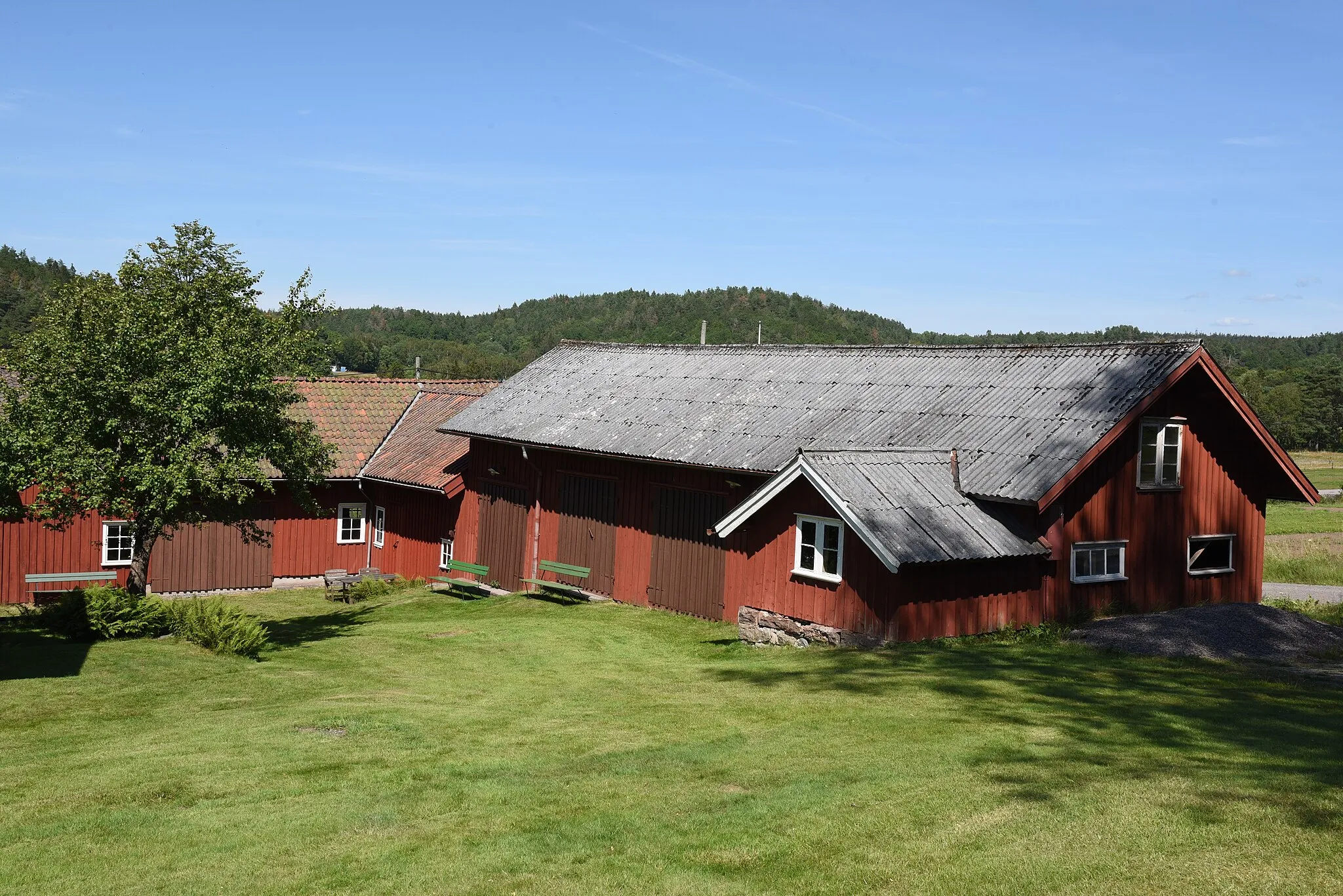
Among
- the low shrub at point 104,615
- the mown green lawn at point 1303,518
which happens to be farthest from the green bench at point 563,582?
the mown green lawn at point 1303,518

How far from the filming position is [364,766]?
11711 mm

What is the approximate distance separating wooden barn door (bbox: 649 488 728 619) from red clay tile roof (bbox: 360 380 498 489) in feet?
27.2

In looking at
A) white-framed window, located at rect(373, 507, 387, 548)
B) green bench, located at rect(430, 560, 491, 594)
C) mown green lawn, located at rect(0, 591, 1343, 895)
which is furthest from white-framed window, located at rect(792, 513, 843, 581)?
white-framed window, located at rect(373, 507, 387, 548)

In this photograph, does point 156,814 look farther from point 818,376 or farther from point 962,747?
point 818,376

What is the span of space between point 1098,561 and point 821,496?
232 inches

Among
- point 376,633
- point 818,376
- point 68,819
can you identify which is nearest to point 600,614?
point 376,633

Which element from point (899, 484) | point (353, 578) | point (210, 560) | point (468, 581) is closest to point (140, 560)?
point (353, 578)

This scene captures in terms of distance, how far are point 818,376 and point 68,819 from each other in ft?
63.9

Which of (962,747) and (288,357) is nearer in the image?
(962,747)

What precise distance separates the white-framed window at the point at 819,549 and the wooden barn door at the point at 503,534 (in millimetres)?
11103

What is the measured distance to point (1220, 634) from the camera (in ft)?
61.7

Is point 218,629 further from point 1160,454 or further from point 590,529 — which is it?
point 1160,454

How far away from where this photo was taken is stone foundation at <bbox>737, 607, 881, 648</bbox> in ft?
62.6

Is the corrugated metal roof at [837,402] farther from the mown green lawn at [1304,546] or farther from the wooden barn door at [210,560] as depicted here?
the mown green lawn at [1304,546]
